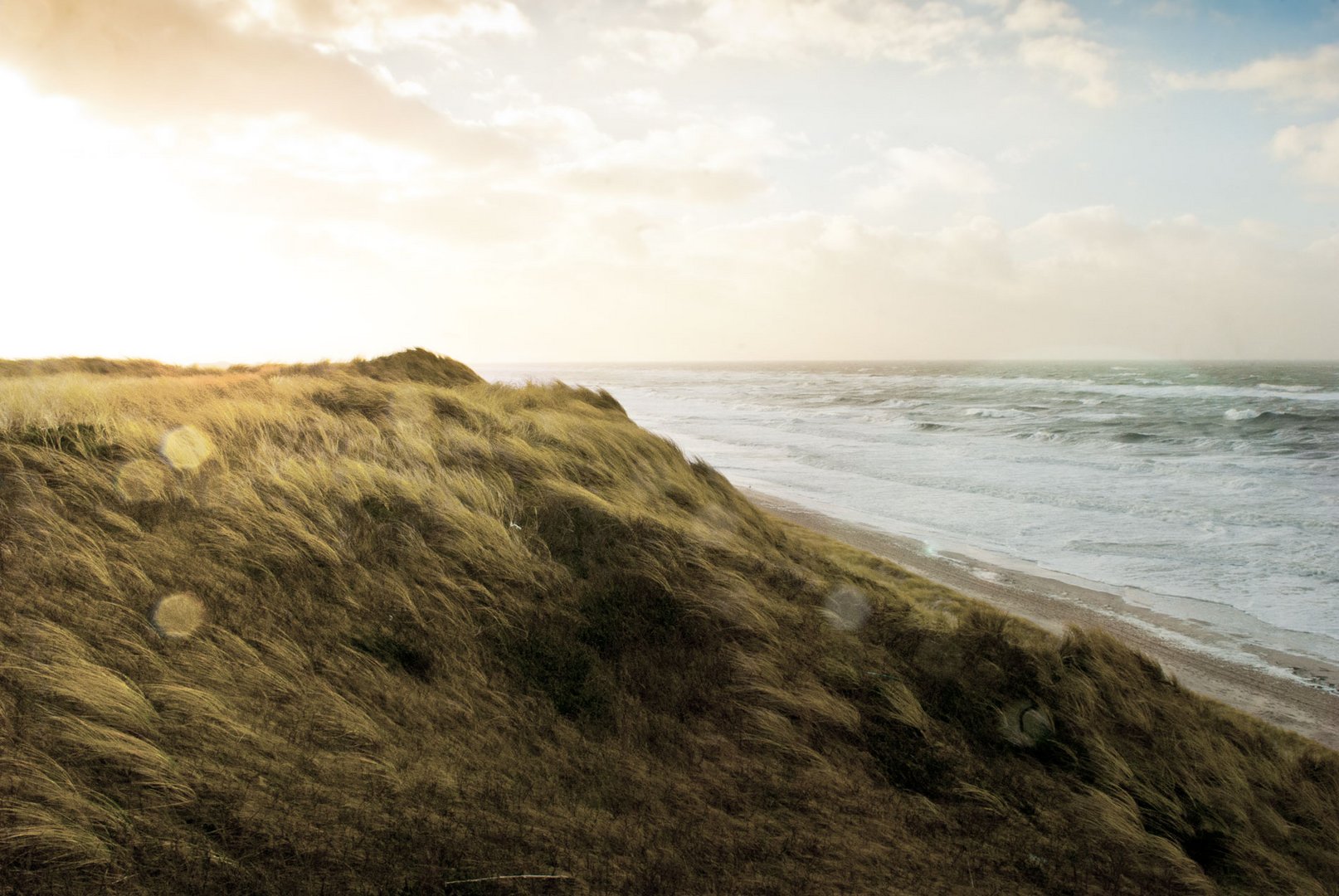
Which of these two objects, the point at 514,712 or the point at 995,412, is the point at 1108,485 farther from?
the point at 995,412

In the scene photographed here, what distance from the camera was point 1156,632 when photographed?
883 centimetres

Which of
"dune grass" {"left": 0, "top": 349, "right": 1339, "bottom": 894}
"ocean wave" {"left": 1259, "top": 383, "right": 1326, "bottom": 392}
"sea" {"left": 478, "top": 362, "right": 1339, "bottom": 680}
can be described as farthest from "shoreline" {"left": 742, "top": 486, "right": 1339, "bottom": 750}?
"ocean wave" {"left": 1259, "top": 383, "right": 1326, "bottom": 392}

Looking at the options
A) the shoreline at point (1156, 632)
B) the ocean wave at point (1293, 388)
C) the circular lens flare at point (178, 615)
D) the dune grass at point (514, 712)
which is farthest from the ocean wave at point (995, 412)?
the circular lens flare at point (178, 615)

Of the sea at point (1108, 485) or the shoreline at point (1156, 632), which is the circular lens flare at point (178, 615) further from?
the shoreline at point (1156, 632)

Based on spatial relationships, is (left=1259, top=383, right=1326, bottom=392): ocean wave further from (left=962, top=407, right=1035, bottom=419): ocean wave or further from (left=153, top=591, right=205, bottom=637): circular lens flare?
(left=153, top=591, right=205, bottom=637): circular lens flare

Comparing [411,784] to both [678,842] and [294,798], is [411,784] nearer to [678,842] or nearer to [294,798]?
[294,798]

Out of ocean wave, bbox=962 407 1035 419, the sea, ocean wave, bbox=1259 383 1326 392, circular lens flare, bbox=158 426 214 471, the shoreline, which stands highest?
ocean wave, bbox=1259 383 1326 392

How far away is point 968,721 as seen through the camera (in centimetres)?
430

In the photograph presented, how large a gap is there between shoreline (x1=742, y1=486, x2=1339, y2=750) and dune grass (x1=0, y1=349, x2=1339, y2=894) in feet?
3.53

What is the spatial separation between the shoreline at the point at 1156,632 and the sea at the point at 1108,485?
35 cm

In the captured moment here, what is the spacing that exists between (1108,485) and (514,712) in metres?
19.3

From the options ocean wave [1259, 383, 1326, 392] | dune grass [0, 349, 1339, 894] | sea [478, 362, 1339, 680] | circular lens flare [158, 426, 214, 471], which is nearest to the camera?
dune grass [0, 349, 1339, 894]

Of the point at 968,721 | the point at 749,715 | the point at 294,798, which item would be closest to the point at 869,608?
the point at 968,721

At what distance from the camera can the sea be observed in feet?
34.6
